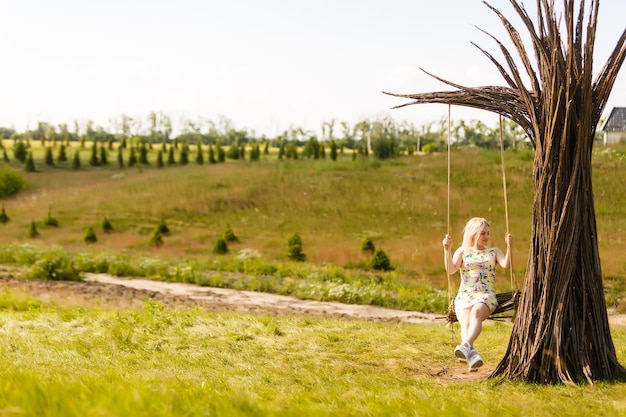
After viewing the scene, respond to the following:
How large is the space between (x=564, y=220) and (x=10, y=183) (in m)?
37.5

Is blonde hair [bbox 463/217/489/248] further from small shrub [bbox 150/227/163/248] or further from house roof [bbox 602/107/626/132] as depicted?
house roof [bbox 602/107/626/132]

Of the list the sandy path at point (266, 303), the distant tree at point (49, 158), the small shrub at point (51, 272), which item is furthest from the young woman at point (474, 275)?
the distant tree at point (49, 158)

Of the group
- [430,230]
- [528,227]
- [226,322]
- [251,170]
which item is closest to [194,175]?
[251,170]

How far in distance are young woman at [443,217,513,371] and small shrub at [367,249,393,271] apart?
12.7 metres

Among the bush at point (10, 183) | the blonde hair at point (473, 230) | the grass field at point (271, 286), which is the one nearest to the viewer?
the grass field at point (271, 286)

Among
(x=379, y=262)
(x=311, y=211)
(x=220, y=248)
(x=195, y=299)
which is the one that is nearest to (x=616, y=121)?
(x=311, y=211)

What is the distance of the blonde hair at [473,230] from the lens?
7.05 meters

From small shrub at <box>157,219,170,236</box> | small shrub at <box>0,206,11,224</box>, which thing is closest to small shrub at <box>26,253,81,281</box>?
small shrub at <box>157,219,170,236</box>

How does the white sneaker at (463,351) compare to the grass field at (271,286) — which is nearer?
the grass field at (271,286)

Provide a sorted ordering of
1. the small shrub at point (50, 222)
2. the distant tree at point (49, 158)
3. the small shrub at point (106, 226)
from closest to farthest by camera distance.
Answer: the small shrub at point (106, 226), the small shrub at point (50, 222), the distant tree at point (49, 158)

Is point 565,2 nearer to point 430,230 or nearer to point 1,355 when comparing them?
point 1,355

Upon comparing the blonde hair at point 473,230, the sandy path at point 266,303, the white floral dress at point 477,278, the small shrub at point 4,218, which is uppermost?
the blonde hair at point 473,230

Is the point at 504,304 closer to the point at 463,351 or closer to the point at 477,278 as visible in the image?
the point at 477,278

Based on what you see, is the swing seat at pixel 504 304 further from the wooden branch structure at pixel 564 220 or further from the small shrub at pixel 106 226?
the small shrub at pixel 106 226
